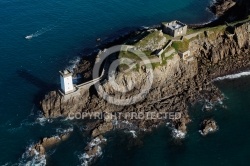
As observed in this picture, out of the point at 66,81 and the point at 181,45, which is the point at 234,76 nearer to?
the point at 181,45

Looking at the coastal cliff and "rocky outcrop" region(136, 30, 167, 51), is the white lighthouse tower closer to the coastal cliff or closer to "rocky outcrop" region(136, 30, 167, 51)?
the coastal cliff

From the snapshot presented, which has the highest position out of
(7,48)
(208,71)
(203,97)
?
(7,48)

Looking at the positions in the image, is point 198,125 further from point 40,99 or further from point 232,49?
point 40,99

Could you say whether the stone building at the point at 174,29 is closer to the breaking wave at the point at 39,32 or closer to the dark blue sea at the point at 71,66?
the dark blue sea at the point at 71,66

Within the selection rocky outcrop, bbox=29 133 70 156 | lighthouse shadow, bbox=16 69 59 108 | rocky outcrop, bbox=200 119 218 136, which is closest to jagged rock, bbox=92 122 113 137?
rocky outcrop, bbox=29 133 70 156

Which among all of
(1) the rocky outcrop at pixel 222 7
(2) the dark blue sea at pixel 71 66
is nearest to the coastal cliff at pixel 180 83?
(2) the dark blue sea at pixel 71 66

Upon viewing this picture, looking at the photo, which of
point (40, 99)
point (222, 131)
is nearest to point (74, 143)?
point (40, 99)

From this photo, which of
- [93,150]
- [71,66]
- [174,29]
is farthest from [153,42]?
[93,150]

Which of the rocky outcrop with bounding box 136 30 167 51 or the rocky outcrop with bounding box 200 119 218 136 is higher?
the rocky outcrop with bounding box 136 30 167 51
